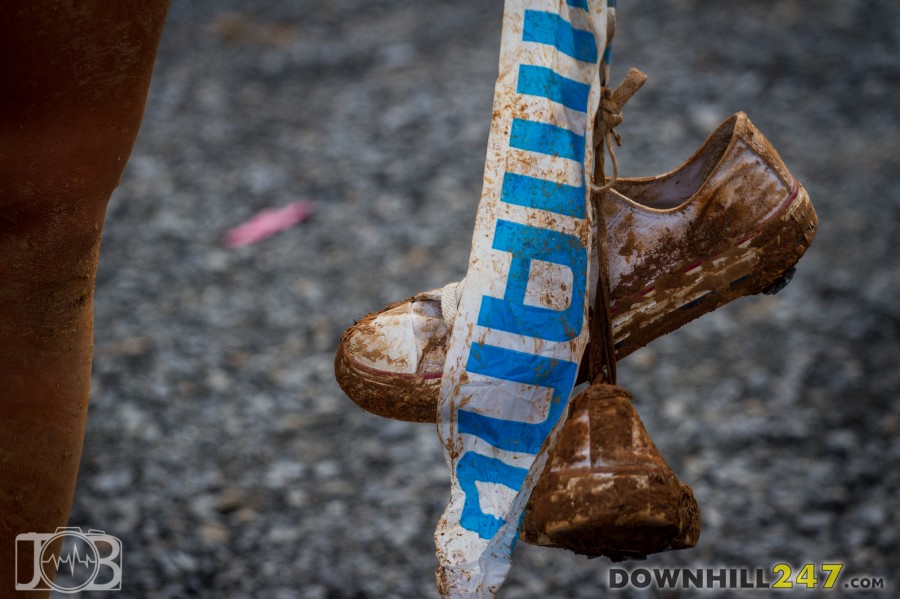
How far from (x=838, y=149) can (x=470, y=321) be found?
11.7 feet

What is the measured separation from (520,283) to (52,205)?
25.3 inches

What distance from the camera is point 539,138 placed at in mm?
1272

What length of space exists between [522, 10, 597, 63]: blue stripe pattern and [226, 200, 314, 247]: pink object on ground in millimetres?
2838

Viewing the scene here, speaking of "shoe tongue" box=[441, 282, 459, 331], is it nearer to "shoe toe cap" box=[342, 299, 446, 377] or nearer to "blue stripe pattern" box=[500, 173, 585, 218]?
"shoe toe cap" box=[342, 299, 446, 377]

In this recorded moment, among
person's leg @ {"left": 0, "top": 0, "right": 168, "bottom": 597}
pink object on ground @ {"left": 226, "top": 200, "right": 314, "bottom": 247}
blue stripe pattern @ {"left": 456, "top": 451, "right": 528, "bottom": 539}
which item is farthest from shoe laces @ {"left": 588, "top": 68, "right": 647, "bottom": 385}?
pink object on ground @ {"left": 226, "top": 200, "right": 314, "bottom": 247}

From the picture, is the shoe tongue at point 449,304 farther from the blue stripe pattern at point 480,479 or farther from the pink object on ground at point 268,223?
the pink object on ground at point 268,223

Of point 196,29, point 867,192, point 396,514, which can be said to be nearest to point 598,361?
point 396,514

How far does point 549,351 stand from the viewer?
1.29 meters

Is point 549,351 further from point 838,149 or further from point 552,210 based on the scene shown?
point 838,149

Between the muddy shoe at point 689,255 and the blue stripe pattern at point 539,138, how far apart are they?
0.21 m

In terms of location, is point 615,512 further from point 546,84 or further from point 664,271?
point 546,84

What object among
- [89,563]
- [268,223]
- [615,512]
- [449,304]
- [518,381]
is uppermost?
[268,223]

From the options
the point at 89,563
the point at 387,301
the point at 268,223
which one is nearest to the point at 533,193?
the point at 89,563

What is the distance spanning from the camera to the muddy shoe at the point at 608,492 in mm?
1173
